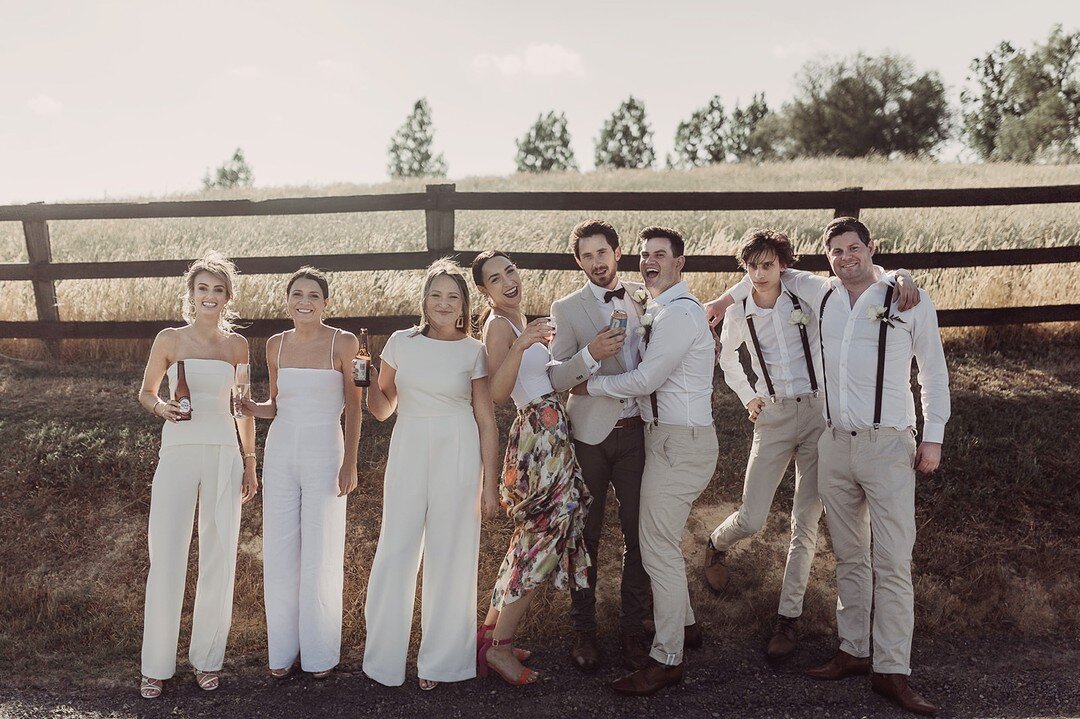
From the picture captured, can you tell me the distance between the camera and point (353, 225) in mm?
16750

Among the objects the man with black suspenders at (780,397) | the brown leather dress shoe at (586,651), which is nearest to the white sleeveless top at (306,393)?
the brown leather dress shoe at (586,651)

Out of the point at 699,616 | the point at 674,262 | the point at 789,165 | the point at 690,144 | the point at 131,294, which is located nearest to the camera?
the point at 674,262

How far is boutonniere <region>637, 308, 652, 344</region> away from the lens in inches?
169

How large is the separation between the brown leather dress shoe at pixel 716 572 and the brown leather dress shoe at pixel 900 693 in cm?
113

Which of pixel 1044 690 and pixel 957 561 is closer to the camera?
pixel 1044 690

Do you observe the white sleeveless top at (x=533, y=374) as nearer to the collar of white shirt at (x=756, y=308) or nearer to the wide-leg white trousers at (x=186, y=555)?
the collar of white shirt at (x=756, y=308)

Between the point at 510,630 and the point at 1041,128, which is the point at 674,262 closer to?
the point at 510,630

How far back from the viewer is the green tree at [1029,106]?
42.8m

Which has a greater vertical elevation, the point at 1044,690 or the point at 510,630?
the point at 510,630

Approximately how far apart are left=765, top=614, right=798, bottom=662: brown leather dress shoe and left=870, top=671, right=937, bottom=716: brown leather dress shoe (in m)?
0.52

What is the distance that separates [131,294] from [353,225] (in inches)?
327

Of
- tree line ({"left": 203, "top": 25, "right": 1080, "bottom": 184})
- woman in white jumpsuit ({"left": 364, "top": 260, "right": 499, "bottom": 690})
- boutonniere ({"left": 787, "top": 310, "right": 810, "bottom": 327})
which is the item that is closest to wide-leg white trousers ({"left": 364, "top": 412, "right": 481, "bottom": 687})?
woman in white jumpsuit ({"left": 364, "top": 260, "right": 499, "bottom": 690})

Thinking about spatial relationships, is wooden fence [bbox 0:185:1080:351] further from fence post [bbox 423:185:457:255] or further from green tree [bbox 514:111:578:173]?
green tree [bbox 514:111:578:173]

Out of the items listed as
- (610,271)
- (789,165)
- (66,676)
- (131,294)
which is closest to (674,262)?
(610,271)
